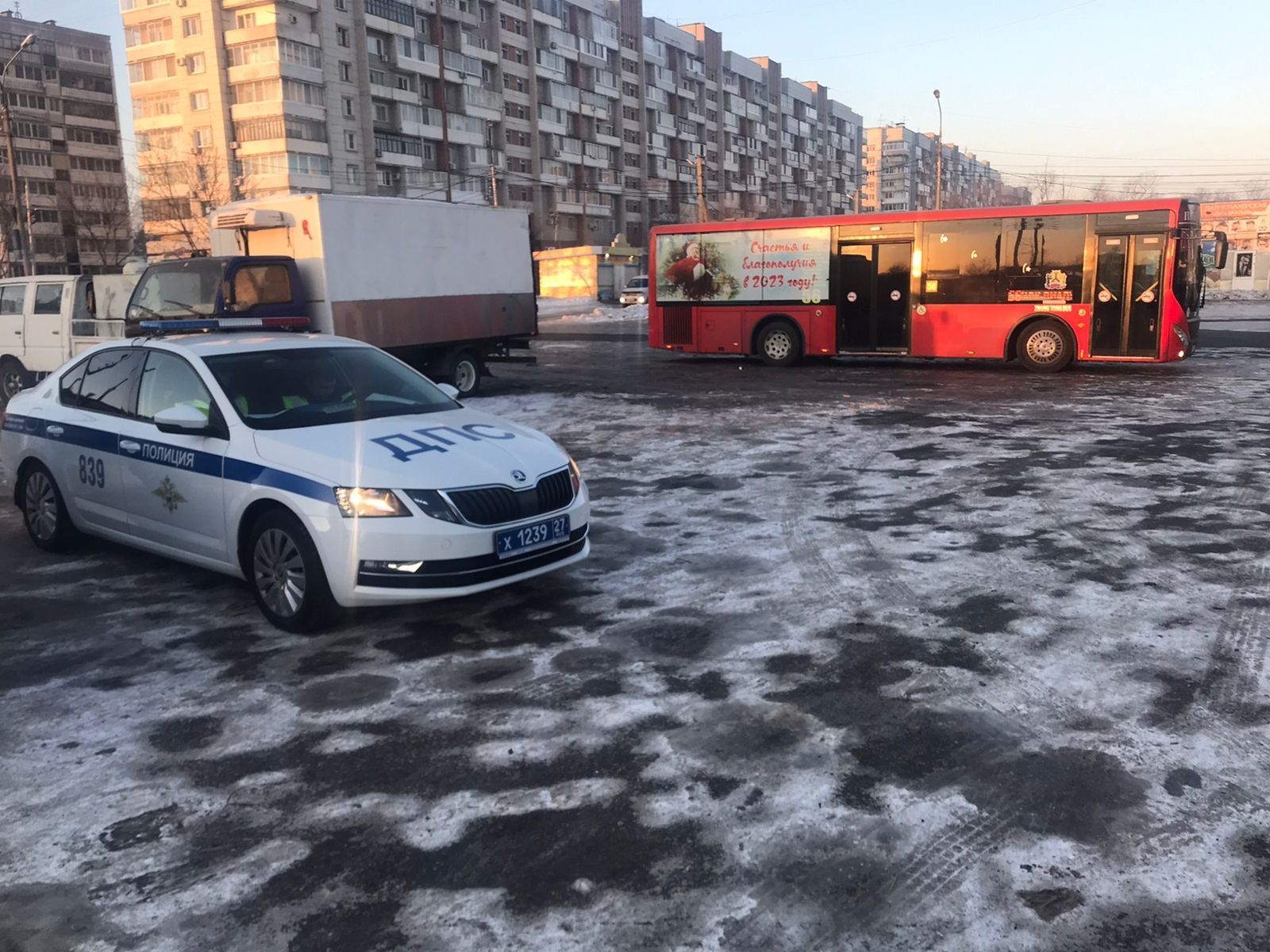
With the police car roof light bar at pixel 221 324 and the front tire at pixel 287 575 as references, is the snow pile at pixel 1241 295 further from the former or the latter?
the front tire at pixel 287 575

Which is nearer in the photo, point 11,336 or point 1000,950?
point 1000,950

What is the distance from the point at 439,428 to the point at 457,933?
3.48 meters

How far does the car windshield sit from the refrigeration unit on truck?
272 inches

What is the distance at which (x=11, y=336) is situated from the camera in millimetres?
15156

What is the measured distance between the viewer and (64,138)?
80625 millimetres

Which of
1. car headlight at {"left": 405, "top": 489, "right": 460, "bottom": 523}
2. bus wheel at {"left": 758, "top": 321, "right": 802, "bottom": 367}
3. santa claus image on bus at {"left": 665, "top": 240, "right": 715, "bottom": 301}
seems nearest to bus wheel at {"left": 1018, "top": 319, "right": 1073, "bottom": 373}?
bus wheel at {"left": 758, "top": 321, "right": 802, "bottom": 367}

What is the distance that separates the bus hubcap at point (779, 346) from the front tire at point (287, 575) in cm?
1585

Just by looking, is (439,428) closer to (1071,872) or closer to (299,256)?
(1071,872)

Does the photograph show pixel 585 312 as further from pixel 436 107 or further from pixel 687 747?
pixel 687 747

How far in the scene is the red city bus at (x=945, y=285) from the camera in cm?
1675

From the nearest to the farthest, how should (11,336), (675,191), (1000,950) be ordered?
(1000,950) → (11,336) → (675,191)

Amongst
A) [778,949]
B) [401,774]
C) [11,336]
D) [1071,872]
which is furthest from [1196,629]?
[11,336]

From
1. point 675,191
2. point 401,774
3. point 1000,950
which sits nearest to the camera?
point 1000,950

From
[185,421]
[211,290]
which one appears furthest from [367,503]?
[211,290]
